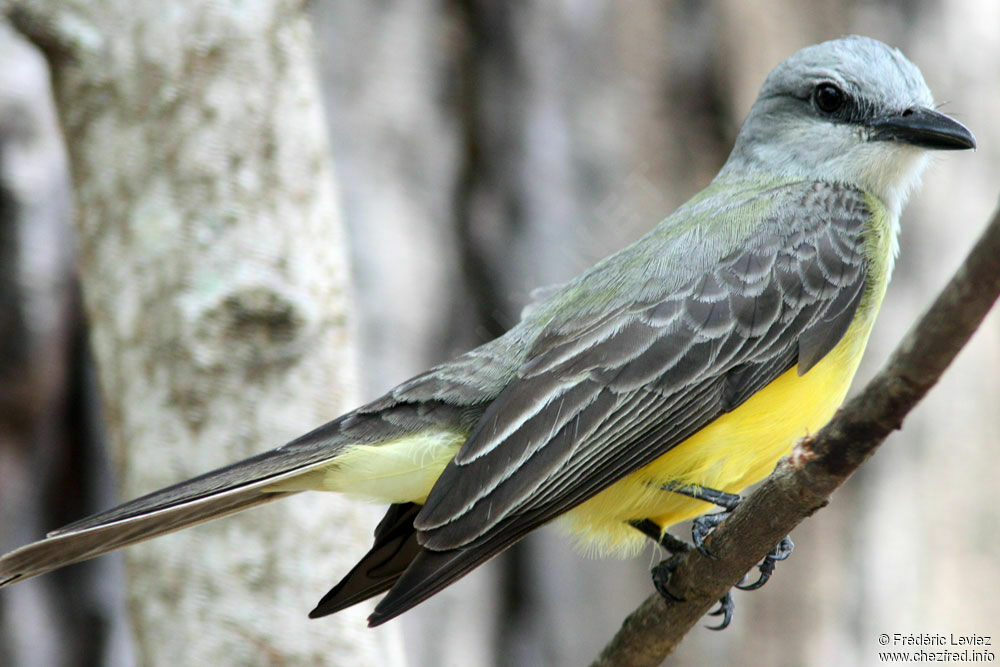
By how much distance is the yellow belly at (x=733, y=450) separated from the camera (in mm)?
3408

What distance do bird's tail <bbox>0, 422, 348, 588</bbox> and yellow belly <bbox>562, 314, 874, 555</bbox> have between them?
101 cm

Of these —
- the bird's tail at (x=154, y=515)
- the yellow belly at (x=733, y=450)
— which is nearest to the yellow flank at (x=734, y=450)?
the yellow belly at (x=733, y=450)

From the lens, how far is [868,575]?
236 inches

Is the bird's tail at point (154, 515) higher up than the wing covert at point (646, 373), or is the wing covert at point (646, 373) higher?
the wing covert at point (646, 373)

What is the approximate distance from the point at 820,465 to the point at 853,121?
210cm

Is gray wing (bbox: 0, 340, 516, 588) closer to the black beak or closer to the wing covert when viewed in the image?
the wing covert

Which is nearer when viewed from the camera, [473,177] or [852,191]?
[852,191]

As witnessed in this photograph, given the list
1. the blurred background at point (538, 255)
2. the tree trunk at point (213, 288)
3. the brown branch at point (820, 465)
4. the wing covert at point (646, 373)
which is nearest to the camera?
the brown branch at point (820, 465)

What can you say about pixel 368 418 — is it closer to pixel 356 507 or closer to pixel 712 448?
pixel 356 507

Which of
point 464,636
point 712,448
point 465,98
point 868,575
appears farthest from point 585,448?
point 868,575

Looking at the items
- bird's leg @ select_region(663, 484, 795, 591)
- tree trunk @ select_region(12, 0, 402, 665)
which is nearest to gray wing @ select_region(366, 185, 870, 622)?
bird's leg @ select_region(663, 484, 795, 591)

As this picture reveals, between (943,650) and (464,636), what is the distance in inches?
109

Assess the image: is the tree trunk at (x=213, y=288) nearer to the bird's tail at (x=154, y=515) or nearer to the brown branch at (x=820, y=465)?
the bird's tail at (x=154, y=515)

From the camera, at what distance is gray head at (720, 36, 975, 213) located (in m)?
3.92
